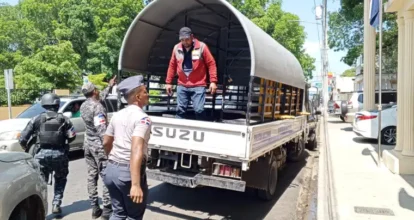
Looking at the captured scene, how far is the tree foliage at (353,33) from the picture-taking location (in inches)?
771

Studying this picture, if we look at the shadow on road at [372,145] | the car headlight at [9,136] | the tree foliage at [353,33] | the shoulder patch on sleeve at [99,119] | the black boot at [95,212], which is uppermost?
the tree foliage at [353,33]

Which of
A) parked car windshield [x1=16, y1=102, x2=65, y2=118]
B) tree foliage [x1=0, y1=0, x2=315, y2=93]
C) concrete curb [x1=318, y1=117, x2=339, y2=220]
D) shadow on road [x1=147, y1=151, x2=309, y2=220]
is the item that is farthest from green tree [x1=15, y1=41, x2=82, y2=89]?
concrete curb [x1=318, y1=117, x2=339, y2=220]

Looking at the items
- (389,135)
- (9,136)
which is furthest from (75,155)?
(389,135)

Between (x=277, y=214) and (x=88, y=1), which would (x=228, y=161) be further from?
(x=88, y=1)

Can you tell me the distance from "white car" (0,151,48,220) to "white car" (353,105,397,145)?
449 inches

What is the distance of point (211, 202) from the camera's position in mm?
6500

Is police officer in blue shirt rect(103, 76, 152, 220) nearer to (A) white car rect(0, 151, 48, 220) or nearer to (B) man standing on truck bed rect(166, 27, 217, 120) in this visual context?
(A) white car rect(0, 151, 48, 220)

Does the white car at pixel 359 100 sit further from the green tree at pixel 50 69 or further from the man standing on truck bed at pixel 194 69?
the green tree at pixel 50 69

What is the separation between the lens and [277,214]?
20.1 feet

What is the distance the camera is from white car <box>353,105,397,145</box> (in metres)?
12.7

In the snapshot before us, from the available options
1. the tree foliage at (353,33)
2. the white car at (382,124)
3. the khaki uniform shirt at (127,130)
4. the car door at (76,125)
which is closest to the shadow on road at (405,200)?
the khaki uniform shirt at (127,130)

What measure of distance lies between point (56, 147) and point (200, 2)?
3.53 metres

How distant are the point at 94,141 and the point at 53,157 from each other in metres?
0.62

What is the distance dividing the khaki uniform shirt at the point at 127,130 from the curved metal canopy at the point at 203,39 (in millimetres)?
2491
